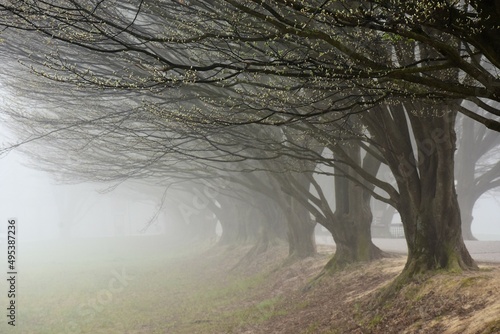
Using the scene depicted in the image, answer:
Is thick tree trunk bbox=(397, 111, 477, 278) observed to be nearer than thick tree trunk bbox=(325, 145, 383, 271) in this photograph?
Yes

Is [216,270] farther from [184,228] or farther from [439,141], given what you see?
[184,228]

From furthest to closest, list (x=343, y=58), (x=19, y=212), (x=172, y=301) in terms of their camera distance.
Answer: (x=19, y=212) < (x=172, y=301) < (x=343, y=58)

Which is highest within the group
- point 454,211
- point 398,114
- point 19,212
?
point 19,212

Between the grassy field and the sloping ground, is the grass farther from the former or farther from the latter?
the sloping ground

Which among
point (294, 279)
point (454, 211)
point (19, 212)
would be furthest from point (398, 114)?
point (19, 212)

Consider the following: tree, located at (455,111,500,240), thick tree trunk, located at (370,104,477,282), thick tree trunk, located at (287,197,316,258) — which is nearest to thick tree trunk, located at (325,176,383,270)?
thick tree trunk, located at (370,104,477,282)

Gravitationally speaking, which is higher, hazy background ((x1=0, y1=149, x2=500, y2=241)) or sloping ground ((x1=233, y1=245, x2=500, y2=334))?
hazy background ((x1=0, y1=149, x2=500, y2=241))

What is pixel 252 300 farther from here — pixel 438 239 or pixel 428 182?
pixel 428 182

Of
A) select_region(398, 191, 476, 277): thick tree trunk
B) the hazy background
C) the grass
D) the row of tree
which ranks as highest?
the hazy background

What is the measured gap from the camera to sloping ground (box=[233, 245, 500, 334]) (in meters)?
5.90

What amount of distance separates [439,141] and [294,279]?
23.8 ft

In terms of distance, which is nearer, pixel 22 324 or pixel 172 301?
pixel 22 324

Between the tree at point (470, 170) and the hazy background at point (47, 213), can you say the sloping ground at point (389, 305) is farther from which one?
the hazy background at point (47, 213)

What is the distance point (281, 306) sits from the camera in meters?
10.9
